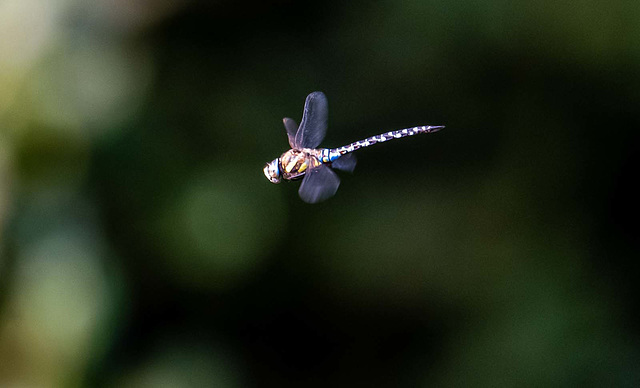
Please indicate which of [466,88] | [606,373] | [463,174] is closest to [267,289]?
[463,174]

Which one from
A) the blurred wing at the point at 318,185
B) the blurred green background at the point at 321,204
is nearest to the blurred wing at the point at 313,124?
the blurred wing at the point at 318,185

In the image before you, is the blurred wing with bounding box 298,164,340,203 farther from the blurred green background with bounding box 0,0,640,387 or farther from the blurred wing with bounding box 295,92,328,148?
the blurred green background with bounding box 0,0,640,387

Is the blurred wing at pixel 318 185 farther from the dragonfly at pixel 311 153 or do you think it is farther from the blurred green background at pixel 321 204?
the blurred green background at pixel 321 204

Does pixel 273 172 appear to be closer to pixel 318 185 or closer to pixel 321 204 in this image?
pixel 318 185

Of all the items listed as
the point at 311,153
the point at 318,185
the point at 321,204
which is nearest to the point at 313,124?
the point at 311,153

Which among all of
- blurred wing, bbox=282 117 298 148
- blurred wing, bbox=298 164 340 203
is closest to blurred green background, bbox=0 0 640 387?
blurred wing, bbox=282 117 298 148
